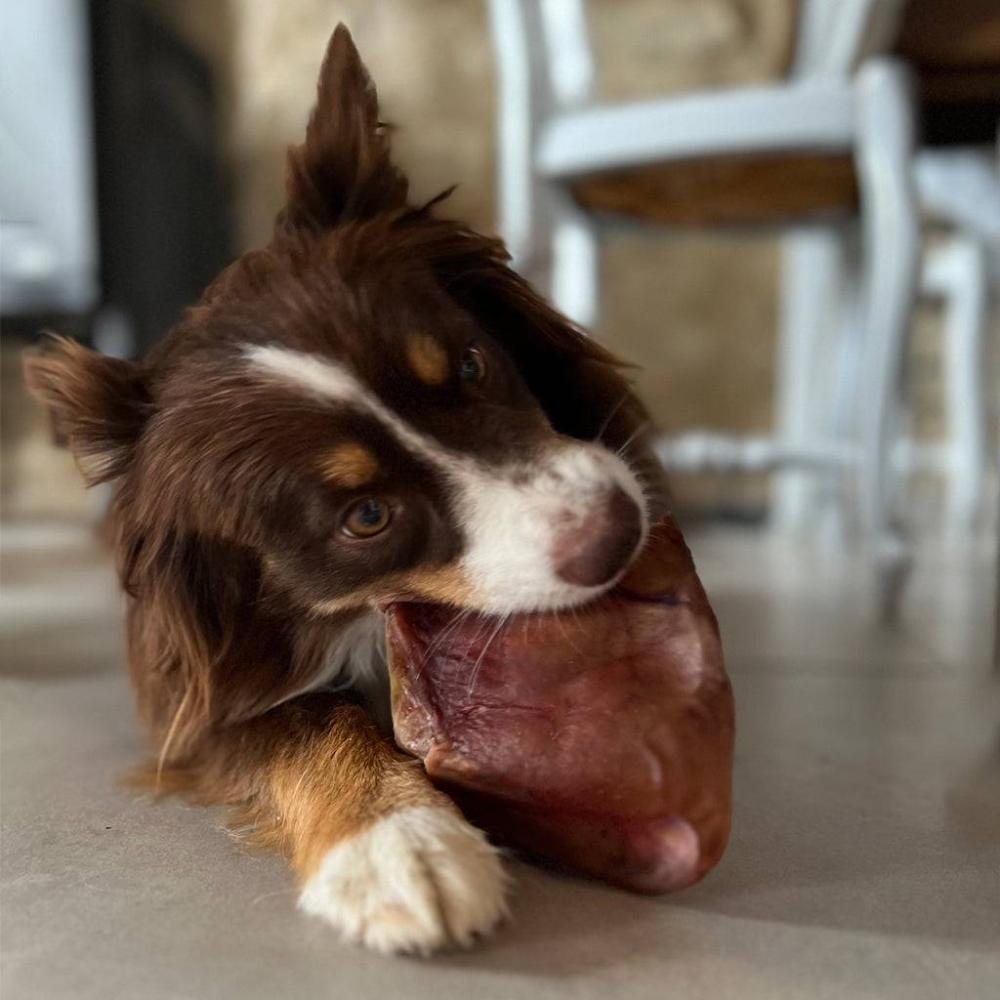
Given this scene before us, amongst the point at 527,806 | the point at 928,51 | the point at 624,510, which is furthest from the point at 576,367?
the point at 928,51

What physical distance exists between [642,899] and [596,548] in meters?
0.43

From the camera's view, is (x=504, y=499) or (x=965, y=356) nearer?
(x=504, y=499)

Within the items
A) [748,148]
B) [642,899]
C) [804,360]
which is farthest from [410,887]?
[804,360]

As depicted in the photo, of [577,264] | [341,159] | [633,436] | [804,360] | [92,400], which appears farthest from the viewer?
[804,360]

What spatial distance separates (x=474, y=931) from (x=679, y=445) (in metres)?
3.05

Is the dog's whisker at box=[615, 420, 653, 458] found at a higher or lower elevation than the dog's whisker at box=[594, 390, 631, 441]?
lower

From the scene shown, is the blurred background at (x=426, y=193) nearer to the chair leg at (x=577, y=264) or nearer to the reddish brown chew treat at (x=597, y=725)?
the chair leg at (x=577, y=264)

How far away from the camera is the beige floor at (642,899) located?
0.98m

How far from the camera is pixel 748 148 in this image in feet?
8.54

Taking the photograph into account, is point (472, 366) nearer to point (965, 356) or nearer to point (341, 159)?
point (341, 159)

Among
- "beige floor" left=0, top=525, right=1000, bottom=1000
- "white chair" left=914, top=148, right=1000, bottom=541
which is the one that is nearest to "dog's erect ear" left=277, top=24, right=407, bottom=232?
"beige floor" left=0, top=525, right=1000, bottom=1000

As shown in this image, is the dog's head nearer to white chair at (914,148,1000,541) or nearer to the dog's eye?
the dog's eye

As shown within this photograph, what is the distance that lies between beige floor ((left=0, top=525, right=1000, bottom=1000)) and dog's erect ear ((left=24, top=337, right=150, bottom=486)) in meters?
0.51

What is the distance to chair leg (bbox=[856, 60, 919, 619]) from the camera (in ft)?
8.14
